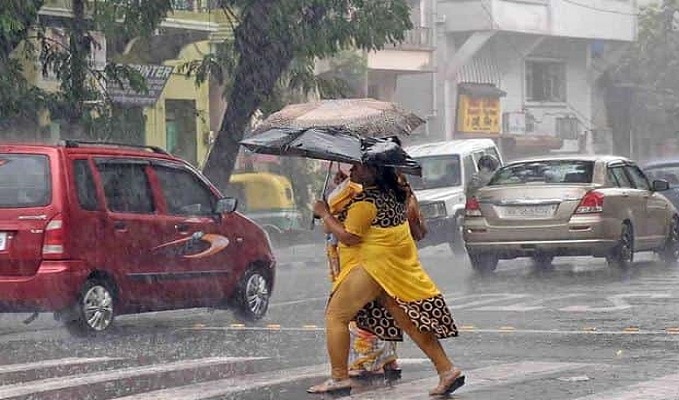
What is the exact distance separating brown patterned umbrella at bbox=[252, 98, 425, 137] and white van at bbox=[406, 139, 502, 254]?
11.9m

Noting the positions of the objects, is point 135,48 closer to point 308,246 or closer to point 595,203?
point 308,246

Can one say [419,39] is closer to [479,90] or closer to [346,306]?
[479,90]

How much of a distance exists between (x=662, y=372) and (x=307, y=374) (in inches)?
88.2

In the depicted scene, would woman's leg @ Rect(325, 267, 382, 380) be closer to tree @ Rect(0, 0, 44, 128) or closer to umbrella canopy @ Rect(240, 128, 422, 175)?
umbrella canopy @ Rect(240, 128, 422, 175)

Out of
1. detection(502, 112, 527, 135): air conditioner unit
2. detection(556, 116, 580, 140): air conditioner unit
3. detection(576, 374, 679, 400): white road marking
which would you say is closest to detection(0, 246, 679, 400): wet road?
detection(576, 374, 679, 400): white road marking

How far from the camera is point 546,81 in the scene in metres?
46.1

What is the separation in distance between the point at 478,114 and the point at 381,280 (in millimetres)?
32284

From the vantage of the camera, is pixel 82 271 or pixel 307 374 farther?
pixel 82 271

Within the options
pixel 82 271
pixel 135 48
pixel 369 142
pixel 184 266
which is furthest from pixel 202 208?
pixel 135 48

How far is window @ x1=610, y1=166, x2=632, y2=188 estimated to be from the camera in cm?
1891

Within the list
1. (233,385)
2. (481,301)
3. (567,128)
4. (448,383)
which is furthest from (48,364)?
(567,128)

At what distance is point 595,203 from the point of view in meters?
18.0

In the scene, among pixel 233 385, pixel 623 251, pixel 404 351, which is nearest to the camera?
pixel 233 385

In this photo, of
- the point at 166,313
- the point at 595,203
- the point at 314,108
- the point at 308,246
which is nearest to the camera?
the point at 314,108
